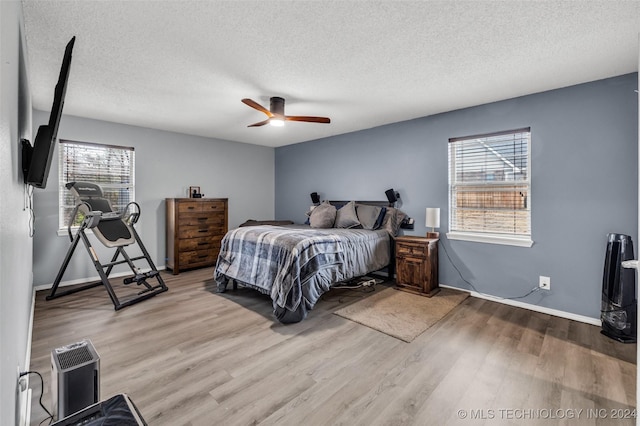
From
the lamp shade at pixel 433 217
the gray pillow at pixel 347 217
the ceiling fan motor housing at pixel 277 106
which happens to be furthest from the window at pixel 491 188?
the ceiling fan motor housing at pixel 277 106

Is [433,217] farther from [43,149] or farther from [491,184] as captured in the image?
[43,149]

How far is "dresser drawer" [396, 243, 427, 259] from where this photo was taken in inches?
149

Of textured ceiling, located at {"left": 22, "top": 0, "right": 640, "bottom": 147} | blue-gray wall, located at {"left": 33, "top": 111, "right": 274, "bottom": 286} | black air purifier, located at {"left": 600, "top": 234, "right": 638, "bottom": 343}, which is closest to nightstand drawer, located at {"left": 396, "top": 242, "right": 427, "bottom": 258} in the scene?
black air purifier, located at {"left": 600, "top": 234, "right": 638, "bottom": 343}

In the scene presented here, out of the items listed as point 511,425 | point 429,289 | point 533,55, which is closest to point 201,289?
point 429,289

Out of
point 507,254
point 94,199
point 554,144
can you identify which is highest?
point 554,144

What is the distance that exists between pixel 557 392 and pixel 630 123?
8.24 feet

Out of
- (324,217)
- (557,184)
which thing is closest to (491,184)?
(557,184)

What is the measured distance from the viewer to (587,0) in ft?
5.82

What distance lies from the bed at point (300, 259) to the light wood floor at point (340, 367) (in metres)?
0.26

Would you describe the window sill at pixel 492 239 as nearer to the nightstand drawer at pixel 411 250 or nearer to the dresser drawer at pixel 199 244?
the nightstand drawer at pixel 411 250

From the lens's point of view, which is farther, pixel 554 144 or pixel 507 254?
pixel 507 254

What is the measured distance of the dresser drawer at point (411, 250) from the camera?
12.5 feet

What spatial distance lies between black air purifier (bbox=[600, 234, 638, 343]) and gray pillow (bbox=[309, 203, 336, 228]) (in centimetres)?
317

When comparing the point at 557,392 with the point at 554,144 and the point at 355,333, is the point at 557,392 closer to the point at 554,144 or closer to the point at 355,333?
the point at 355,333
